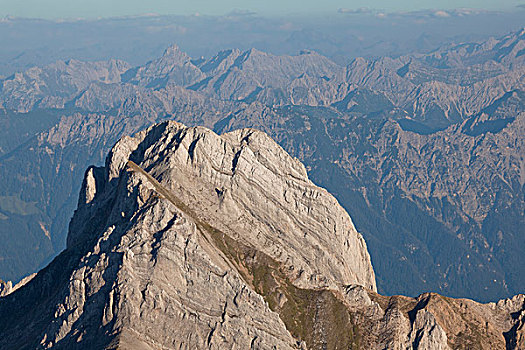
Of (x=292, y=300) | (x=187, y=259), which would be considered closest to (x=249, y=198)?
(x=292, y=300)

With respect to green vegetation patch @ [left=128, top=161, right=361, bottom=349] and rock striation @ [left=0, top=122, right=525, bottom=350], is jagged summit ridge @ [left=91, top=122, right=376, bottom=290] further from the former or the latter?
green vegetation patch @ [left=128, top=161, right=361, bottom=349]

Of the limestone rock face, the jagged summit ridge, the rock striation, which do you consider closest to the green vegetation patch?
the rock striation

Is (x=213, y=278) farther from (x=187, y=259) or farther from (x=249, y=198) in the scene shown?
(x=249, y=198)

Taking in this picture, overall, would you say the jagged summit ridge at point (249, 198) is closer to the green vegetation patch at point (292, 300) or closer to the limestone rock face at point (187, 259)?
the limestone rock face at point (187, 259)

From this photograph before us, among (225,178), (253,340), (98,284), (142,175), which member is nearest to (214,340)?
(253,340)

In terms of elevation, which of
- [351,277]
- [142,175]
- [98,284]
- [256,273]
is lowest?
[351,277]

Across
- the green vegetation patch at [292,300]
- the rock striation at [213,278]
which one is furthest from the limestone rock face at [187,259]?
the green vegetation patch at [292,300]

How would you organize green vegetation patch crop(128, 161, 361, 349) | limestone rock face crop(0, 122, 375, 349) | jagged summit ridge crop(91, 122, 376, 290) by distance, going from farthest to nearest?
1. jagged summit ridge crop(91, 122, 376, 290)
2. green vegetation patch crop(128, 161, 361, 349)
3. limestone rock face crop(0, 122, 375, 349)

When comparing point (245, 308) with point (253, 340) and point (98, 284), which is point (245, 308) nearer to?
point (253, 340)

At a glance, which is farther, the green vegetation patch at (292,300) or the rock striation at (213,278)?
the green vegetation patch at (292,300)

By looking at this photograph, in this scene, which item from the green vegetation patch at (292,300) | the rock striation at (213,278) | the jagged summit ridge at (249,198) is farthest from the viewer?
the jagged summit ridge at (249,198)

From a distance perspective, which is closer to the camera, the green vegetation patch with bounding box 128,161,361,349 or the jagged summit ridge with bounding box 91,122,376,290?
the green vegetation patch with bounding box 128,161,361,349
